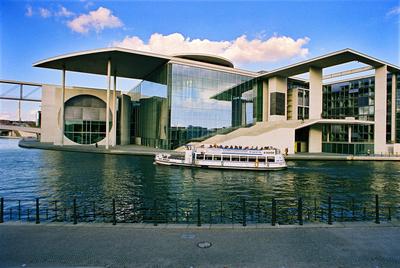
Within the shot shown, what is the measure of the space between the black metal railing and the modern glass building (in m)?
34.1

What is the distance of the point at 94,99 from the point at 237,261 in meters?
71.9

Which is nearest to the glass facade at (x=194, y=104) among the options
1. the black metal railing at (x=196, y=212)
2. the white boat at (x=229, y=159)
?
the white boat at (x=229, y=159)

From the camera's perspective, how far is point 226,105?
60938 millimetres

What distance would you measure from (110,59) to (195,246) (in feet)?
194

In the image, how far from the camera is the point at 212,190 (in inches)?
900

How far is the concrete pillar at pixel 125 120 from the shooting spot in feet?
252

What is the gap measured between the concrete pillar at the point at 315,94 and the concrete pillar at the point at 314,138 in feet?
12.1

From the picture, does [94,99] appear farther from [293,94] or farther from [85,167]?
[293,94]

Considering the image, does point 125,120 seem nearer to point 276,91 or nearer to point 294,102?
point 276,91

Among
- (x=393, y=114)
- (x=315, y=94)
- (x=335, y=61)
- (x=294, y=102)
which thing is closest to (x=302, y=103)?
(x=294, y=102)

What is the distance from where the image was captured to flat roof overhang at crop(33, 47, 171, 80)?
184ft

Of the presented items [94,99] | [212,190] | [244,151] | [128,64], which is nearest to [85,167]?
[212,190]

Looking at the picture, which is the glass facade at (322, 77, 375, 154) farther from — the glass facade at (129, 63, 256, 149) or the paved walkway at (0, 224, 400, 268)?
the paved walkway at (0, 224, 400, 268)

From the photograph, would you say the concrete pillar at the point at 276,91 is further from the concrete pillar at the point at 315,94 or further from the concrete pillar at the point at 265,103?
→ the concrete pillar at the point at 315,94
